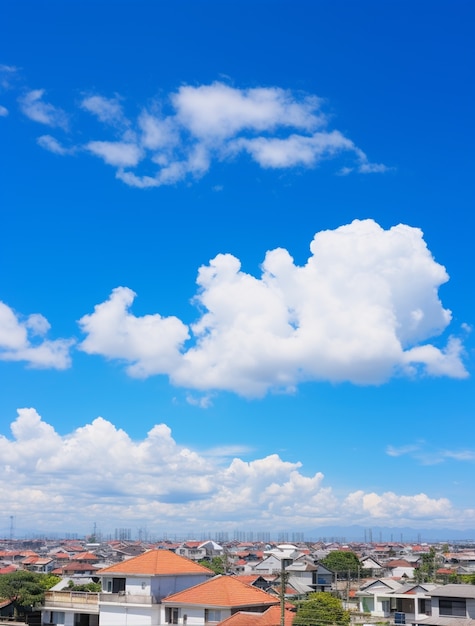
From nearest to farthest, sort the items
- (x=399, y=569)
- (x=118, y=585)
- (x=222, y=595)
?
(x=222, y=595) → (x=118, y=585) → (x=399, y=569)

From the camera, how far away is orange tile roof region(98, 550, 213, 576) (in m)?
46.9

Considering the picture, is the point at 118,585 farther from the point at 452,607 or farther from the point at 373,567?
the point at 373,567

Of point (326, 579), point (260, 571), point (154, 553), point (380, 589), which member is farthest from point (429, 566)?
point (154, 553)

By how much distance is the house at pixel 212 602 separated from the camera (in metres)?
42.2

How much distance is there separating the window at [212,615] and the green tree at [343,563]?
73.8 metres

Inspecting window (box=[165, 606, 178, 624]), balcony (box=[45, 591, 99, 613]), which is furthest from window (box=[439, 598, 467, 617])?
balcony (box=[45, 591, 99, 613])

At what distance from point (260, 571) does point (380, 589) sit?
51.3 m

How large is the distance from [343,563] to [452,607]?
6965cm

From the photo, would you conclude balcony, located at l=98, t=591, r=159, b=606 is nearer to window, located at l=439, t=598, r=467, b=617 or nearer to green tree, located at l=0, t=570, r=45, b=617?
green tree, located at l=0, t=570, r=45, b=617

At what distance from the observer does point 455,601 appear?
162 ft

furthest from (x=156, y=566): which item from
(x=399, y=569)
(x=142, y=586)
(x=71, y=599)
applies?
(x=399, y=569)

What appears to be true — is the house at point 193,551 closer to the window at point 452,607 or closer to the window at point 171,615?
→ the window at point 452,607

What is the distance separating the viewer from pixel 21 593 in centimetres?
5138

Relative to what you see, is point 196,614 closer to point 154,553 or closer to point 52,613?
point 154,553
